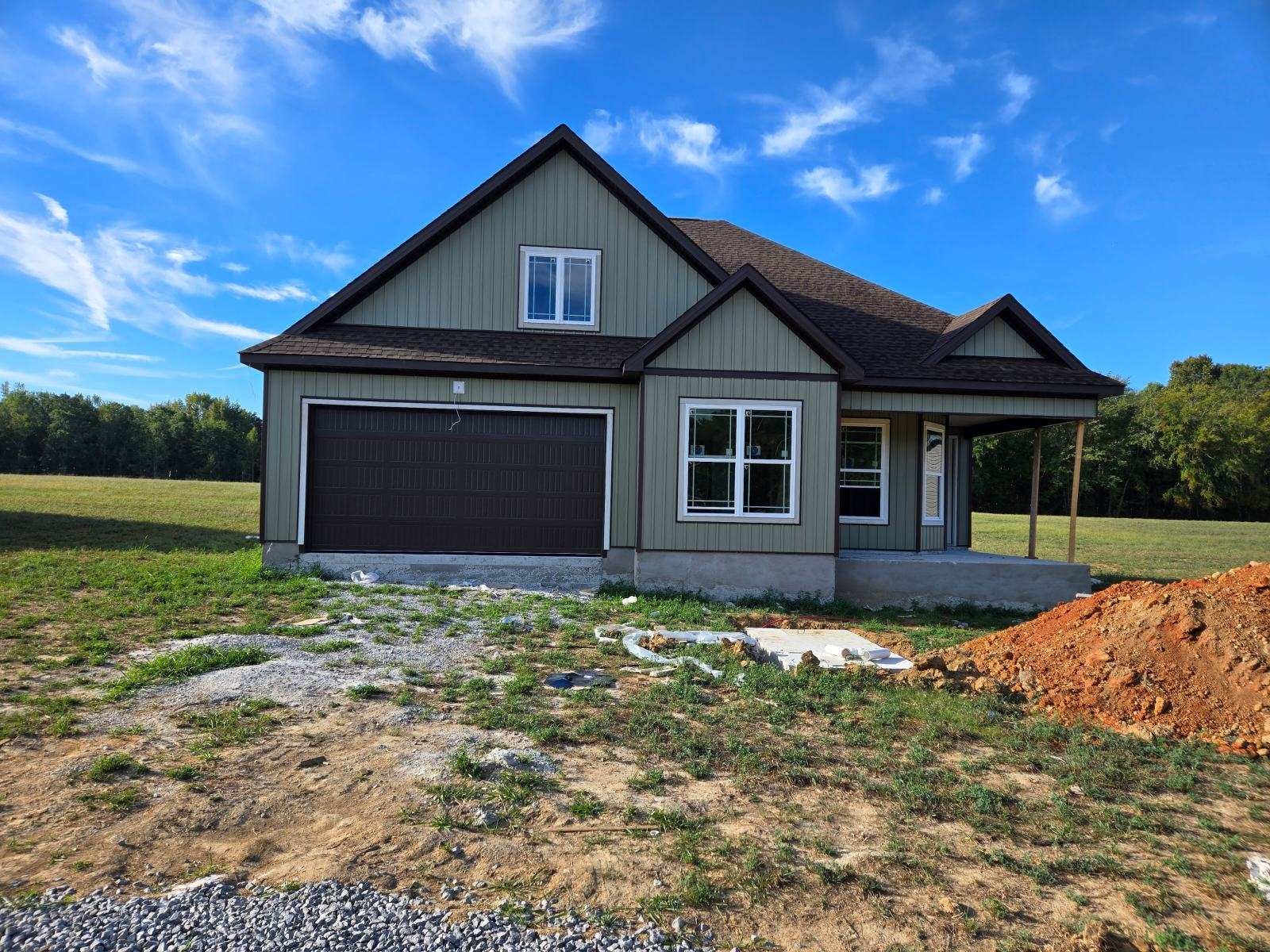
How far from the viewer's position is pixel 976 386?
11.9 metres

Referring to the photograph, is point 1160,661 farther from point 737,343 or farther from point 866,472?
point 866,472

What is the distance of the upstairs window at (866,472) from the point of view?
13.2m

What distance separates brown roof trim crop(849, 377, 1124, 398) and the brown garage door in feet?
14.9

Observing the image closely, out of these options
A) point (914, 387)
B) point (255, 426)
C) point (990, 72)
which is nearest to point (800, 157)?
point (990, 72)

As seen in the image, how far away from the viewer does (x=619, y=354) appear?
11.9 metres

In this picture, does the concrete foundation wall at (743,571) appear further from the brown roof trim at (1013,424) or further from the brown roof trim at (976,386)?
the brown roof trim at (1013,424)

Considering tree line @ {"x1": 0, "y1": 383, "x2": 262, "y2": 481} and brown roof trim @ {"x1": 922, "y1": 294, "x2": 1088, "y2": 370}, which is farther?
tree line @ {"x1": 0, "y1": 383, "x2": 262, "y2": 481}

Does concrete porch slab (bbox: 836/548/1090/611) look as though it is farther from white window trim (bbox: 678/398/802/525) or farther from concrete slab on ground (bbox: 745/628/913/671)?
concrete slab on ground (bbox: 745/628/913/671)

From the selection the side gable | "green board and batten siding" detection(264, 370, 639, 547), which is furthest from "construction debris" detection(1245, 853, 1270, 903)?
the side gable

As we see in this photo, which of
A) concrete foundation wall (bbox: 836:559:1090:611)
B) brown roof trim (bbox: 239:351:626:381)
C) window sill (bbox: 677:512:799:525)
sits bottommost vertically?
concrete foundation wall (bbox: 836:559:1090:611)

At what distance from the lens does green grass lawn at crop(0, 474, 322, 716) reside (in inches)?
277

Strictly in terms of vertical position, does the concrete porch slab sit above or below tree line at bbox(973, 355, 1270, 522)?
below

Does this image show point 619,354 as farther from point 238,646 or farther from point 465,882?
point 465,882

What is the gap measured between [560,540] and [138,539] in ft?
31.1
